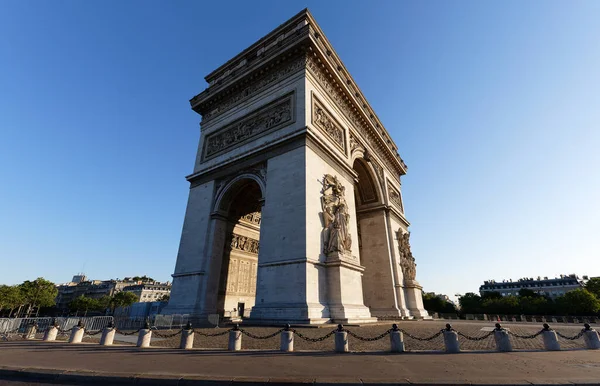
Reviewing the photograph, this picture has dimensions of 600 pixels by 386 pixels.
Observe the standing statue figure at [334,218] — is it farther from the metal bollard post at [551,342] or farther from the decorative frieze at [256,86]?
the metal bollard post at [551,342]

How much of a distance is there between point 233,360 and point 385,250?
49.4 ft

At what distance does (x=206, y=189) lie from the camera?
16.9 meters

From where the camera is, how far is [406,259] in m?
20.6

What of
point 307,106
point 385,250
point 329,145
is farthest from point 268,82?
point 385,250

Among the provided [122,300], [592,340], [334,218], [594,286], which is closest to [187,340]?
[334,218]

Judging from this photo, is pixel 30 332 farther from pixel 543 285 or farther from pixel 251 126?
pixel 543 285

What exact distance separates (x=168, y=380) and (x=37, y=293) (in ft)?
254

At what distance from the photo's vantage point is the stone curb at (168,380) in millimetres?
4086

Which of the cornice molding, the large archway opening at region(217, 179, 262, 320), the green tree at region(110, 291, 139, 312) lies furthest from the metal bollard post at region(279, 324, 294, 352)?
the green tree at region(110, 291, 139, 312)

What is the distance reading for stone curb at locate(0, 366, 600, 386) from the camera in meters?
4.09

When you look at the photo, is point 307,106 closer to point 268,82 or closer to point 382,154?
point 268,82

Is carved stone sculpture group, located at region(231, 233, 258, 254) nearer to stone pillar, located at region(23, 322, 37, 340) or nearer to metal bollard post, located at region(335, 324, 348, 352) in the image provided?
stone pillar, located at region(23, 322, 37, 340)

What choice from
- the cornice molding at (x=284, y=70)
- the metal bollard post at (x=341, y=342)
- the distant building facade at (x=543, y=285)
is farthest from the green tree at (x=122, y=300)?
the distant building facade at (x=543, y=285)

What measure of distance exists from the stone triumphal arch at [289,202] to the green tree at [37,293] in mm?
65615
